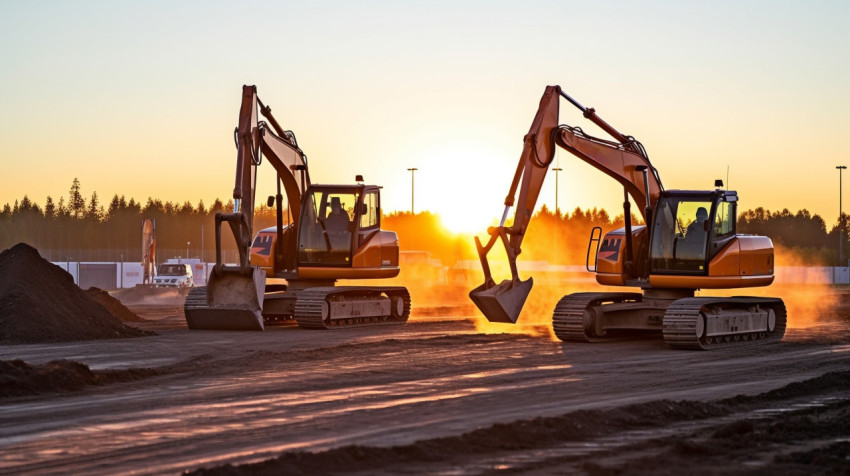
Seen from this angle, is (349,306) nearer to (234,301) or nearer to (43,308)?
(234,301)

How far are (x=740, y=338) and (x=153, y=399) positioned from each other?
1537 centimetres

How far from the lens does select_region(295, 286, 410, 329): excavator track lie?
Result: 29.3 meters

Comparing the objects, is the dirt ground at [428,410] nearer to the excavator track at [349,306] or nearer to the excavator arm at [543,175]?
the excavator arm at [543,175]

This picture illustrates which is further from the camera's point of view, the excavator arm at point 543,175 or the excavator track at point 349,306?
the excavator track at point 349,306

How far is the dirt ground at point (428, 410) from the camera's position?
1145 centimetres

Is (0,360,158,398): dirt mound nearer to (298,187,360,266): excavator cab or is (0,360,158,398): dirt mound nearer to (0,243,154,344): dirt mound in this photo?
(0,243,154,344): dirt mound

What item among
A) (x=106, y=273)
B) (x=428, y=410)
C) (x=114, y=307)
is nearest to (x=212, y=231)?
(x=106, y=273)

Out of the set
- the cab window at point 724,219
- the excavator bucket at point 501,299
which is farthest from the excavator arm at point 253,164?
the cab window at point 724,219

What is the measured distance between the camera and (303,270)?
31000 millimetres

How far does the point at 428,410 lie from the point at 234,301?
521 inches

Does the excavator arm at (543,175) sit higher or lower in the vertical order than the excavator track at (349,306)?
higher

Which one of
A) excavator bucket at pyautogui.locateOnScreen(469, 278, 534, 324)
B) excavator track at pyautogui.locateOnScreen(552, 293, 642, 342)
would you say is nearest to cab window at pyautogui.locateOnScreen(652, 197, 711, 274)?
excavator track at pyautogui.locateOnScreen(552, 293, 642, 342)

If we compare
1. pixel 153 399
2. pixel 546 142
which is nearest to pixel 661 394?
pixel 153 399

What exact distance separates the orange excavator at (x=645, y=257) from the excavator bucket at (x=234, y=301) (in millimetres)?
5313
